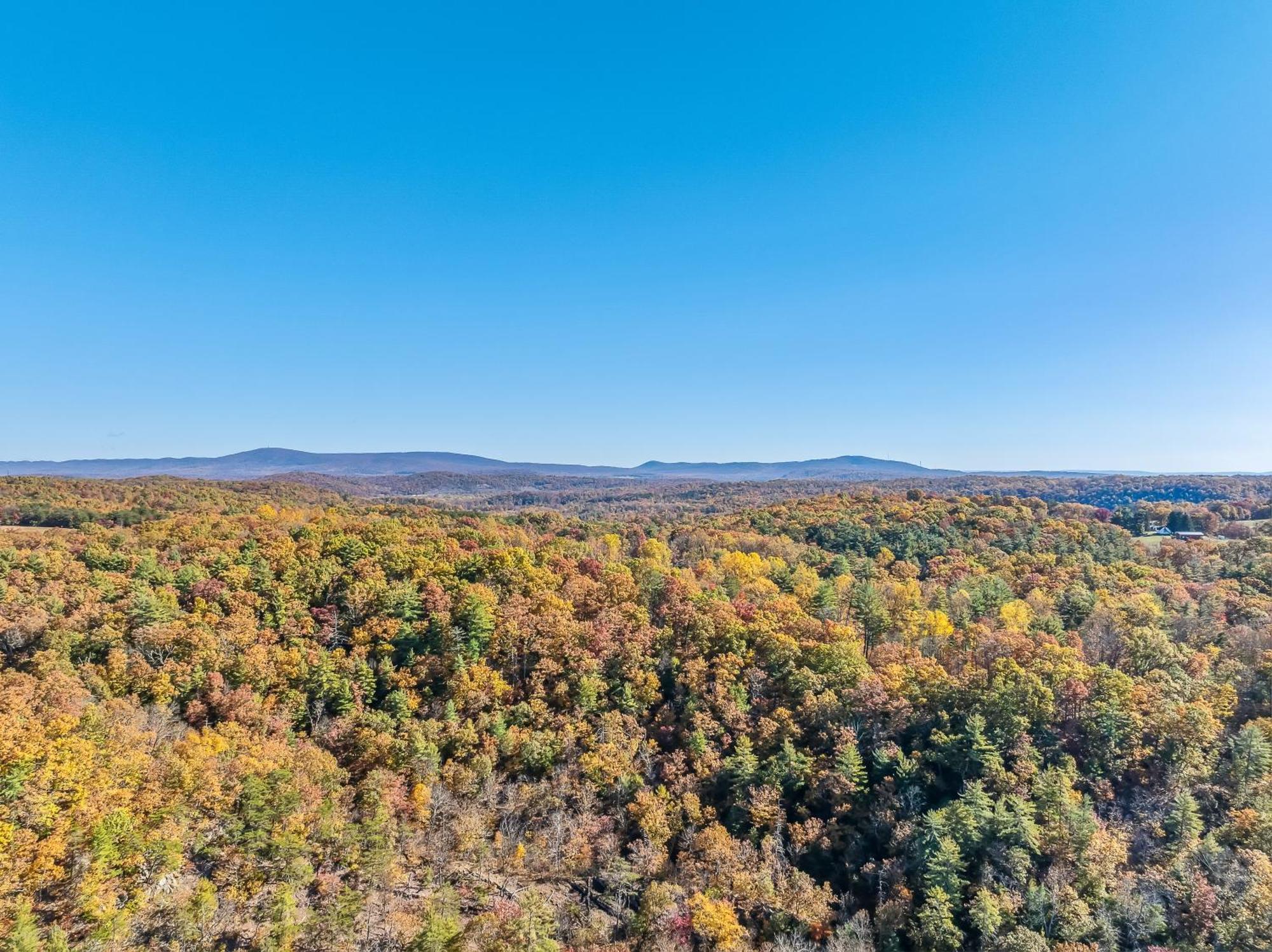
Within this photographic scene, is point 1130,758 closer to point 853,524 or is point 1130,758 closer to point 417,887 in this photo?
point 417,887

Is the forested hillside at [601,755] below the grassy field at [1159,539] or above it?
below

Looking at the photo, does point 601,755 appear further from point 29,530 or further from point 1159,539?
point 1159,539

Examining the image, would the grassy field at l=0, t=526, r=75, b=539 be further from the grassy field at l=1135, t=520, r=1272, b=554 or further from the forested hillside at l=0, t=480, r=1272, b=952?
the grassy field at l=1135, t=520, r=1272, b=554

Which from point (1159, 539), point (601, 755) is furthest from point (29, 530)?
point (1159, 539)

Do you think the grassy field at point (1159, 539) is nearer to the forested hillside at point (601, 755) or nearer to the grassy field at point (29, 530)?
the forested hillside at point (601, 755)

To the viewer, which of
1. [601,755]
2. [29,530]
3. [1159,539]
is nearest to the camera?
[601,755]

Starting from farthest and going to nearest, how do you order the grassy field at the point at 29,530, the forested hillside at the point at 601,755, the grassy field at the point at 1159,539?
1. the grassy field at the point at 1159,539
2. the grassy field at the point at 29,530
3. the forested hillside at the point at 601,755

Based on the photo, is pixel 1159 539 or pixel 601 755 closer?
pixel 601 755

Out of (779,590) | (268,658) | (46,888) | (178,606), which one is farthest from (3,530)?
(779,590)

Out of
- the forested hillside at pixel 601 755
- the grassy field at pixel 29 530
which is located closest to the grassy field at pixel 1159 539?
the forested hillside at pixel 601 755
